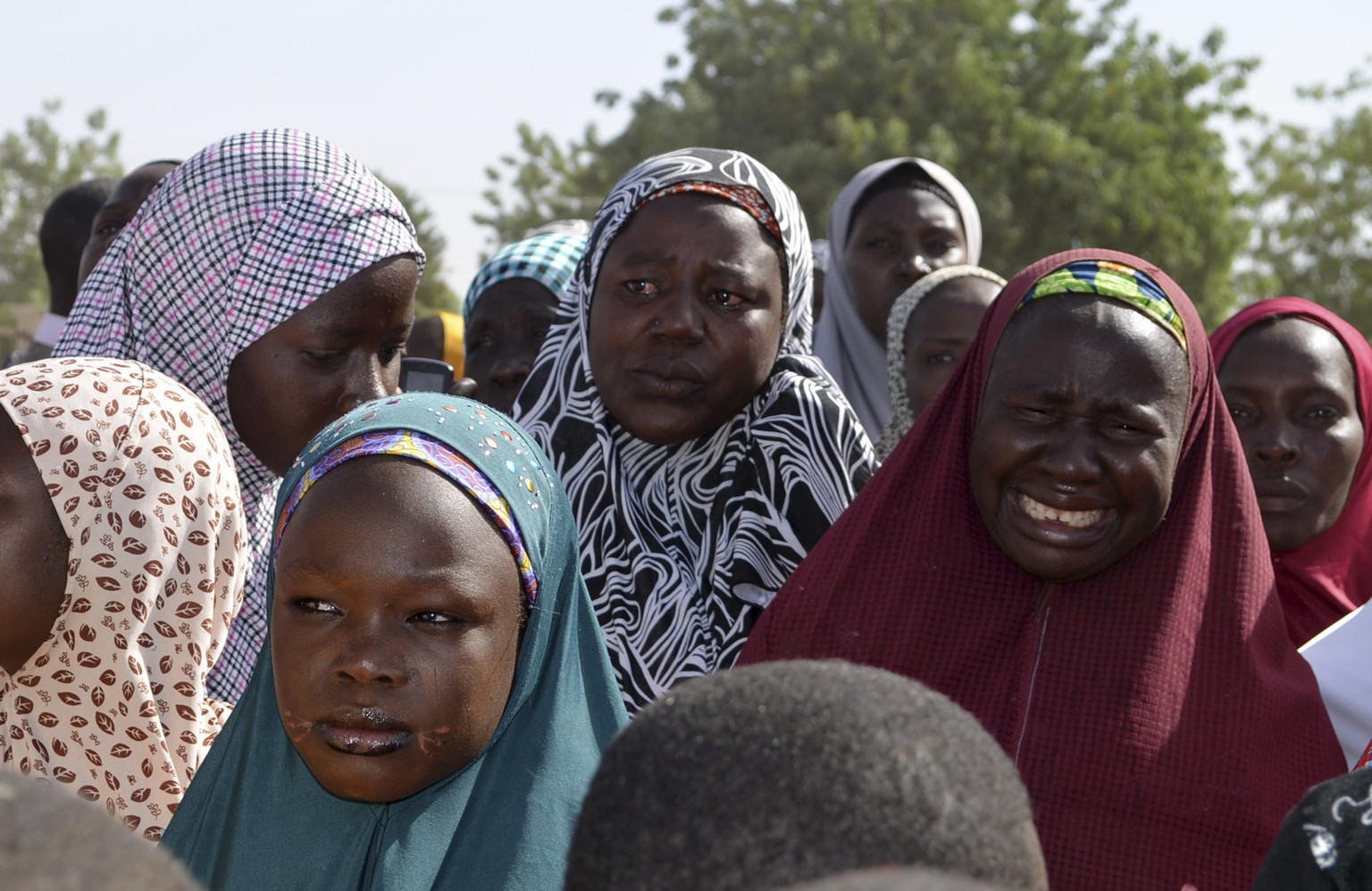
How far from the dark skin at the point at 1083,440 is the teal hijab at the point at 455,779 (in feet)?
2.97

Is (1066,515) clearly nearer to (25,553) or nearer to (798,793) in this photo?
(798,793)

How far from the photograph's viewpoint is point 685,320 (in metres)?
3.53

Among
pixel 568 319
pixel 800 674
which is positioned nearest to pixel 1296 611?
pixel 568 319

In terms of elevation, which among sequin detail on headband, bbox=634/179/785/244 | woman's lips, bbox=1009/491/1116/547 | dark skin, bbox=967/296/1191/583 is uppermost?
sequin detail on headband, bbox=634/179/785/244

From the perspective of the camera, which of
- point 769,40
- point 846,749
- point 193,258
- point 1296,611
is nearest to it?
point 846,749

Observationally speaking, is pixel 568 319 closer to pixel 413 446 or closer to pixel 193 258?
pixel 193 258

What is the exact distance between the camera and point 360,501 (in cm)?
242

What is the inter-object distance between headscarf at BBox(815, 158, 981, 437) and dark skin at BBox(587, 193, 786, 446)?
111 inches

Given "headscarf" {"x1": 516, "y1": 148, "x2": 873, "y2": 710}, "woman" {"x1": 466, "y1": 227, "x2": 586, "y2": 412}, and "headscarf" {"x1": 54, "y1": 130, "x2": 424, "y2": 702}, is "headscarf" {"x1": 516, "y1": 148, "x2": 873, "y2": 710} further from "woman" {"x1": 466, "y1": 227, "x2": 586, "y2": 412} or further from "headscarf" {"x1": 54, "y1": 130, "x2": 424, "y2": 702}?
"woman" {"x1": 466, "y1": 227, "x2": 586, "y2": 412}

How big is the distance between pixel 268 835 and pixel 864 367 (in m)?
4.43

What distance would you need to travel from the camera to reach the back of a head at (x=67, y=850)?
840 millimetres

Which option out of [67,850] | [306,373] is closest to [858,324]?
[306,373]

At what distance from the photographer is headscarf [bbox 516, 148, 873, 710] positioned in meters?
3.39

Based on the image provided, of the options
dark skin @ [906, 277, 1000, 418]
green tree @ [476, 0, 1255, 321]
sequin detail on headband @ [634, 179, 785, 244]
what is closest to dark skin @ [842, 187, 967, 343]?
dark skin @ [906, 277, 1000, 418]
